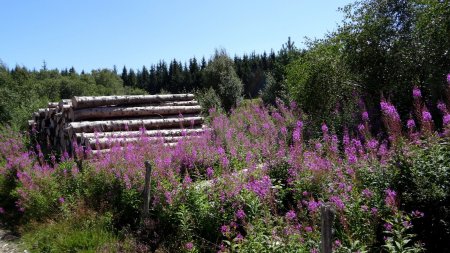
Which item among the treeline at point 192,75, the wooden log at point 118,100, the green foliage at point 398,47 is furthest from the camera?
the treeline at point 192,75

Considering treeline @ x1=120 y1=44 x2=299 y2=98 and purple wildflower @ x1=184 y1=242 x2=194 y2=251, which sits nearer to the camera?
purple wildflower @ x1=184 y1=242 x2=194 y2=251

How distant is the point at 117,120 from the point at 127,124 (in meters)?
0.52

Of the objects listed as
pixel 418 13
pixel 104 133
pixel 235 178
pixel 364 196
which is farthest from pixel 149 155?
pixel 418 13

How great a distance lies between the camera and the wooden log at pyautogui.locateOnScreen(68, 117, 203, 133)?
10.7 m

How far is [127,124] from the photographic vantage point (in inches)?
445

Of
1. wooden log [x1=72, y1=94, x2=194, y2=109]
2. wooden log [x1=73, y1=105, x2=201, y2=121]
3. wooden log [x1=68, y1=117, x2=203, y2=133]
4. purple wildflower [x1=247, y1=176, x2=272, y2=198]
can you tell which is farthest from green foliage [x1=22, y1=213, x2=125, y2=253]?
wooden log [x1=72, y1=94, x2=194, y2=109]

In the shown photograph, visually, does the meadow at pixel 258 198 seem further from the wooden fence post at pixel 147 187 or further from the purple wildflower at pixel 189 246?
the wooden fence post at pixel 147 187

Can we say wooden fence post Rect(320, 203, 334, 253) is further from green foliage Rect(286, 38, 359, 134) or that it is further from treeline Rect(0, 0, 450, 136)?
green foliage Rect(286, 38, 359, 134)

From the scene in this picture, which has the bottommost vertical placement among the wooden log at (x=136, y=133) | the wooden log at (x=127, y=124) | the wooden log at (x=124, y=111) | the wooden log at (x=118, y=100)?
the wooden log at (x=136, y=133)

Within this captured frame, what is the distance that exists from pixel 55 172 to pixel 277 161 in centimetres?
530

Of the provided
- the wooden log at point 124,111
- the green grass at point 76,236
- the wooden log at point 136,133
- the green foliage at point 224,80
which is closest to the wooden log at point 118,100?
the wooden log at point 124,111

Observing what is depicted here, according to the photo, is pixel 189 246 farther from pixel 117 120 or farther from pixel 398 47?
pixel 117 120

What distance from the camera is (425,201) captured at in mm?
4156

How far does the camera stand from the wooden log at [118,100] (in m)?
11.3
